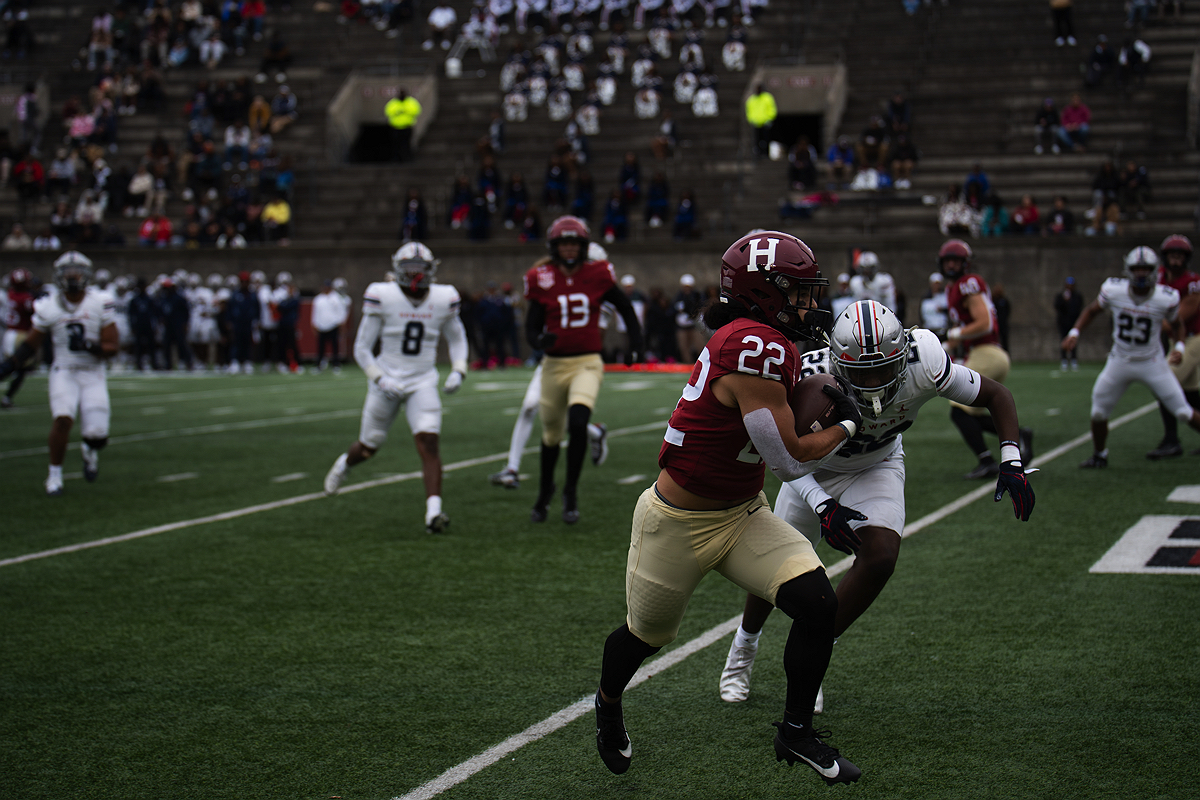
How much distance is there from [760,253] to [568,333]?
4.52 m

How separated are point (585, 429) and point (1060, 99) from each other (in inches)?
985

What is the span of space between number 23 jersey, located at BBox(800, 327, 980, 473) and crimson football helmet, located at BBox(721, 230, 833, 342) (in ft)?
2.18

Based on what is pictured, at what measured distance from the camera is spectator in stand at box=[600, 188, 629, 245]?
2717 cm

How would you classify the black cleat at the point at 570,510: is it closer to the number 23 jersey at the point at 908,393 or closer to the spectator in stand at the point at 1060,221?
the number 23 jersey at the point at 908,393

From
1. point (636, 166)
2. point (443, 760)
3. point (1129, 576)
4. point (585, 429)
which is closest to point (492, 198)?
point (636, 166)

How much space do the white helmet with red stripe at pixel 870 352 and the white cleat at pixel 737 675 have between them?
3.43ft

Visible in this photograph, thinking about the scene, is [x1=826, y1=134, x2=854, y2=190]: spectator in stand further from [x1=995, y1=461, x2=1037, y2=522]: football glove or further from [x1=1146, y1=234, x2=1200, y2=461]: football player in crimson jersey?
[x1=995, y1=461, x2=1037, y2=522]: football glove

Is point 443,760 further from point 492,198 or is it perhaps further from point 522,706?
point 492,198

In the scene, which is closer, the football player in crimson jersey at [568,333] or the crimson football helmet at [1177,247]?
the football player in crimson jersey at [568,333]

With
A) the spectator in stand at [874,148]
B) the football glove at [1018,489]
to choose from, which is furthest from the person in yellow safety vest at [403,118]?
the football glove at [1018,489]

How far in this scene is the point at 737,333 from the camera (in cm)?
369

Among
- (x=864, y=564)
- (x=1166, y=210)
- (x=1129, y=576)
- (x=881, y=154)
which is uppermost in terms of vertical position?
(x=881, y=154)

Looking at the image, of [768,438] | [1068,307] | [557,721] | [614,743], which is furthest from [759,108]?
[614,743]

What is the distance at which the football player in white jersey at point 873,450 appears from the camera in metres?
4.21
